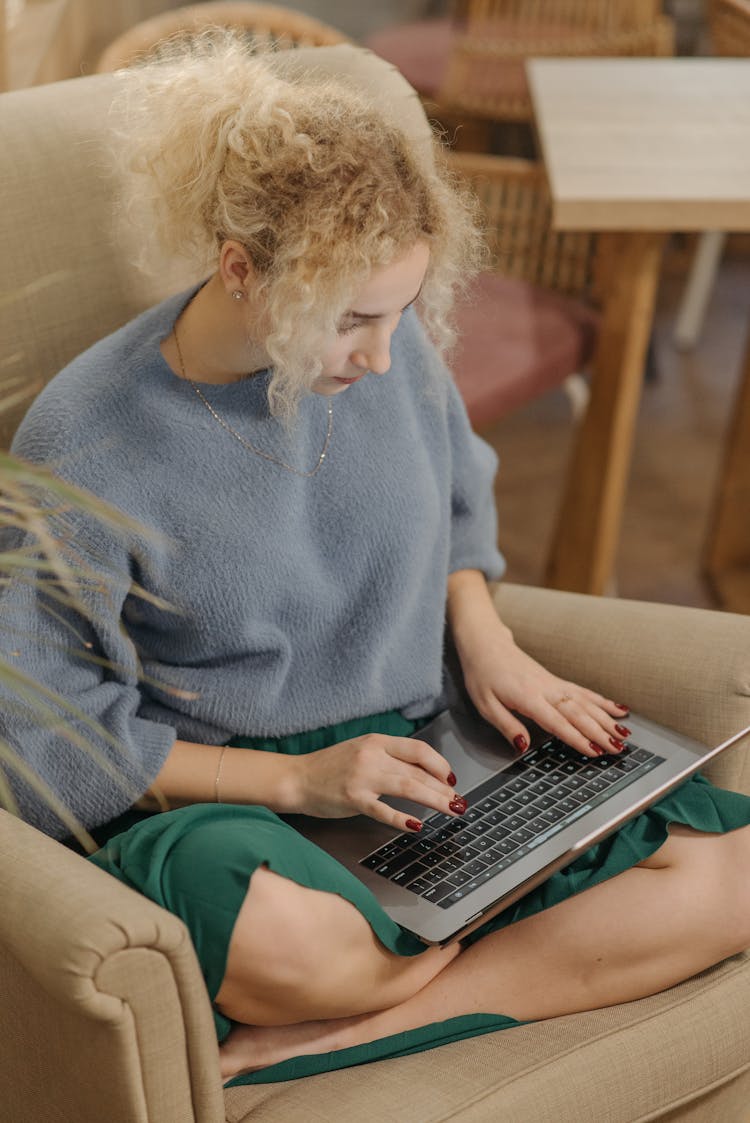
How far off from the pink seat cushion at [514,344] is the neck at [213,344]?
0.81m

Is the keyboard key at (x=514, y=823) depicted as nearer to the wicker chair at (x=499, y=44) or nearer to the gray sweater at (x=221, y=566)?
the gray sweater at (x=221, y=566)

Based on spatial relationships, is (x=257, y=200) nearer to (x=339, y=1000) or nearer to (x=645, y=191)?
(x=339, y=1000)

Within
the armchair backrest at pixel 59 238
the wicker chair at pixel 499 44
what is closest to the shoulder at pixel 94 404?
the armchair backrest at pixel 59 238

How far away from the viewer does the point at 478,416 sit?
2010mm

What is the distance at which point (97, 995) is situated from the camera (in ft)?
2.87

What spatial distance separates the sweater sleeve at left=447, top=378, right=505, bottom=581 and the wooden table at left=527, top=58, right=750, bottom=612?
1.67 ft

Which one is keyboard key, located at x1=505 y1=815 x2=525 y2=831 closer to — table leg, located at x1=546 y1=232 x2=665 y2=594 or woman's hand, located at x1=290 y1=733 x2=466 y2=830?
woman's hand, located at x1=290 y1=733 x2=466 y2=830

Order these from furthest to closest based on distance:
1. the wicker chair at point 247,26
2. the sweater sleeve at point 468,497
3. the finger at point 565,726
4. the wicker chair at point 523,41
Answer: the wicker chair at point 523,41 < the wicker chair at point 247,26 < the sweater sleeve at point 468,497 < the finger at point 565,726

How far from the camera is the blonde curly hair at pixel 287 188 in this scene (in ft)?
3.44

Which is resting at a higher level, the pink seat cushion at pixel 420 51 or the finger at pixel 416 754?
the finger at pixel 416 754

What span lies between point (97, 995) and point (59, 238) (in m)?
0.76

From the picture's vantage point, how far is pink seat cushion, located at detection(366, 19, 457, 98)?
3.40 m

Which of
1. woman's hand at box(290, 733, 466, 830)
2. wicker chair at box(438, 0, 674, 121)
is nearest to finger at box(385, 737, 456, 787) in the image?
woman's hand at box(290, 733, 466, 830)

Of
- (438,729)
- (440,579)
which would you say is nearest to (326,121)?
(440,579)
